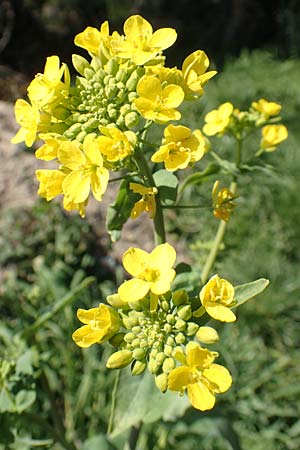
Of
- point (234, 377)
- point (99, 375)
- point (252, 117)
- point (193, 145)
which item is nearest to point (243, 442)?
point (234, 377)

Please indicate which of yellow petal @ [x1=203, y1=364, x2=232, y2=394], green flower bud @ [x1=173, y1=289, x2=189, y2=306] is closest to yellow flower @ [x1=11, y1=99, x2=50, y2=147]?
green flower bud @ [x1=173, y1=289, x2=189, y2=306]

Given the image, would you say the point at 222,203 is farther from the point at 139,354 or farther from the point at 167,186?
the point at 139,354

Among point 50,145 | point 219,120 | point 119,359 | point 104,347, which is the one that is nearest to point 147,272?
point 119,359

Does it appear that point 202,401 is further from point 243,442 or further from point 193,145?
point 243,442

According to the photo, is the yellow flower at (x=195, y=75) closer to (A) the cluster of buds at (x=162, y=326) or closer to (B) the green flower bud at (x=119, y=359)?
(A) the cluster of buds at (x=162, y=326)

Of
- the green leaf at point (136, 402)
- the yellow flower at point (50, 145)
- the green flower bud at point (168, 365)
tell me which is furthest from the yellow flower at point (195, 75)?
the green leaf at point (136, 402)

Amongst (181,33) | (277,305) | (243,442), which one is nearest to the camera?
(243,442)

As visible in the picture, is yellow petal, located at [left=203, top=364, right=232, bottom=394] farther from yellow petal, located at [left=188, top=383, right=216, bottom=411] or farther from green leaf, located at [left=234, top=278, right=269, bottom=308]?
green leaf, located at [left=234, top=278, right=269, bottom=308]
